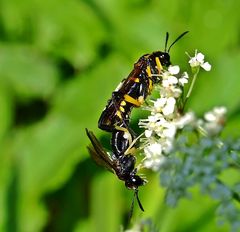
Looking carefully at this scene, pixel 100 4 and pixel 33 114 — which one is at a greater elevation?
pixel 100 4

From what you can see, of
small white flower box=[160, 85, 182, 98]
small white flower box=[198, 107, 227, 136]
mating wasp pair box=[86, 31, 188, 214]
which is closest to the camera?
small white flower box=[198, 107, 227, 136]

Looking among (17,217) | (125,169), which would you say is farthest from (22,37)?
(125,169)

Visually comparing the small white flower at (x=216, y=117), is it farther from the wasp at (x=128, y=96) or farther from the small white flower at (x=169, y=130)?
the wasp at (x=128, y=96)

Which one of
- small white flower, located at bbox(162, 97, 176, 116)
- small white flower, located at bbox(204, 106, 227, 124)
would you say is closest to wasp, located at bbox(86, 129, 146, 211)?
small white flower, located at bbox(162, 97, 176, 116)

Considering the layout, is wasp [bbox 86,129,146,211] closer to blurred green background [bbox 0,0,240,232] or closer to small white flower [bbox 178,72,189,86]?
small white flower [bbox 178,72,189,86]

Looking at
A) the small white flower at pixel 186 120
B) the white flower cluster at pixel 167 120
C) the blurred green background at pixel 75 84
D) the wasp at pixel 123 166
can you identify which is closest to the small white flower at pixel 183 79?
the white flower cluster at pixel 167 120

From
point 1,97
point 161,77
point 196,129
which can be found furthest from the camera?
point 1,97

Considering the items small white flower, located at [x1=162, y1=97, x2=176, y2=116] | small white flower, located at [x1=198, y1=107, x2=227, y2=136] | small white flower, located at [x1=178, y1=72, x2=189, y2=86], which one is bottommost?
small white flower, located at [x1=198, y1=107, x2=227, y2=136]

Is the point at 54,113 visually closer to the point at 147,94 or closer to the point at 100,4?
the point at 100,4
